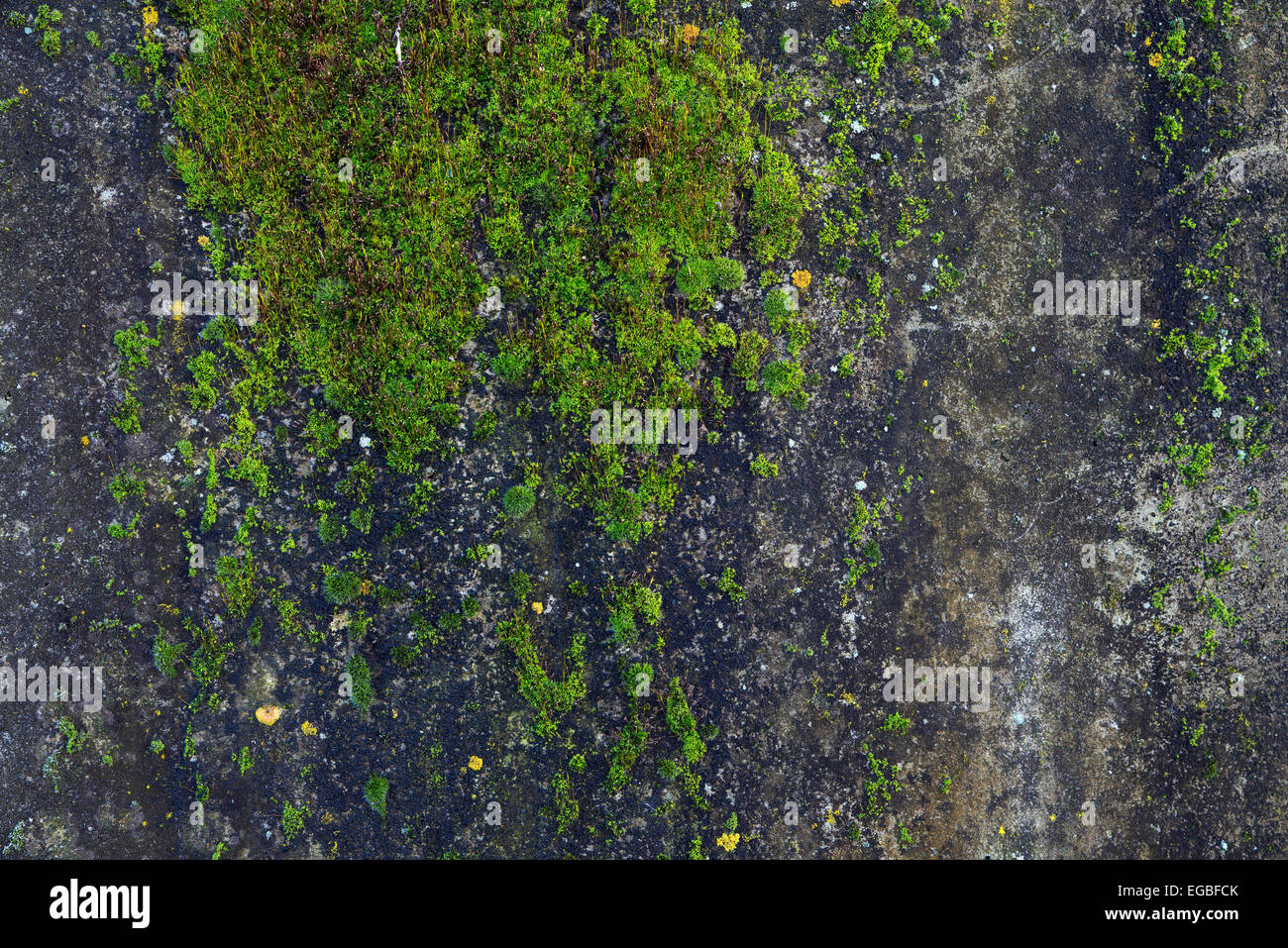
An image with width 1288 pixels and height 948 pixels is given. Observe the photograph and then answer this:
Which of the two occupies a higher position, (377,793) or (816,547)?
(816,547)

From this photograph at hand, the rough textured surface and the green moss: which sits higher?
the rough textured surface

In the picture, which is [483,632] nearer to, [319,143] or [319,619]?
[319,619]

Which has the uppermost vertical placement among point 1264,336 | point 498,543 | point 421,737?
point 1264,336

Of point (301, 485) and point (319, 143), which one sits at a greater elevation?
point (319, 143)

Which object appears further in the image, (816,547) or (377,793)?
(816,547)

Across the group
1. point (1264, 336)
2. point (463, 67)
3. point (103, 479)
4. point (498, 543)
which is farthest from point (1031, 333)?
point (103, 479)

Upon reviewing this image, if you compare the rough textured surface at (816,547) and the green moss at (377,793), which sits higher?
the rough textured surface at (816,547)
